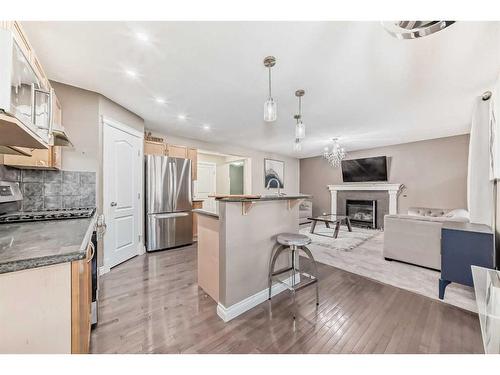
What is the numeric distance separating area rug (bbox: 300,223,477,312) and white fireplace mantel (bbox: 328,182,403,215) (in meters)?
1.47

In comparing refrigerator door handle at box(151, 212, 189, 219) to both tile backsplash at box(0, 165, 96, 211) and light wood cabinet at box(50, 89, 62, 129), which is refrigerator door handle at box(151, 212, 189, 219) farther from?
light wood cabinet at box(50, 89, 62, 129)

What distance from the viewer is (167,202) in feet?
12.0

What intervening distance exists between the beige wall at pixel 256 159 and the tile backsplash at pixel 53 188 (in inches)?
80.3

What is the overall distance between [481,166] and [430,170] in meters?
2.90

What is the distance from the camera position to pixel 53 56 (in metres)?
1.82

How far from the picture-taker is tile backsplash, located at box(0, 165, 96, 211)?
2.11 meters

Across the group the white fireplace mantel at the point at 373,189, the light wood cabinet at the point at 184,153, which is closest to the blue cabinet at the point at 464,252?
the white fireplace mantel at the point at 373,189

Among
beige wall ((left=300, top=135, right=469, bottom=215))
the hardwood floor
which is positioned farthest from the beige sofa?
beige wall ((left=300, top=135, right=469, bottom=215))

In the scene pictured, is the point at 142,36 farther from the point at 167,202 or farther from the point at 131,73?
the point at 167,202

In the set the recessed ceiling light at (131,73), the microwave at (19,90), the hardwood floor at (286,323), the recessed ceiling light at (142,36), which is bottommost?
the hardwood floor at (286,323)

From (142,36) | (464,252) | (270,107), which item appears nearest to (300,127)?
(270,107)

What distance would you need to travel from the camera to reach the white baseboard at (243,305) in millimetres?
1710

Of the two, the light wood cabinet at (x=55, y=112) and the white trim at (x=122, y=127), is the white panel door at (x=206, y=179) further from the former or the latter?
the light wood cabinet at (x=55, y=112)
